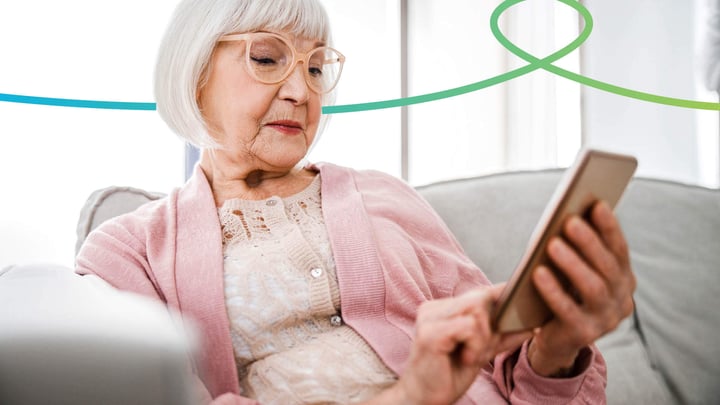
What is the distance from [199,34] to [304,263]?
44 centimetres

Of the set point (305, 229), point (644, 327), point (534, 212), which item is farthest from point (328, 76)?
point (644, 327)

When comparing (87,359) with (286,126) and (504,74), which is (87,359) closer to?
(286,126)

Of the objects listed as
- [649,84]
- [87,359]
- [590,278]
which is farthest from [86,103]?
[649,84]

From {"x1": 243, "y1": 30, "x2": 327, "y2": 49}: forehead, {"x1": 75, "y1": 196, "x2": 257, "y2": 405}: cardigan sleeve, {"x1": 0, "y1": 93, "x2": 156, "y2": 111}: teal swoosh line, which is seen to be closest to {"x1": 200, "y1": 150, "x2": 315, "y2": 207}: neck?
{"x1": 75, "y1": 196, "x2": 257, "y2": 405}: cardigan sleeve

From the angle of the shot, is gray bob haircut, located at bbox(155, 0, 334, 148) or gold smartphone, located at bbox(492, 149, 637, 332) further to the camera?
gray bob haircut, located at bbox(155, 0, 334, 148)

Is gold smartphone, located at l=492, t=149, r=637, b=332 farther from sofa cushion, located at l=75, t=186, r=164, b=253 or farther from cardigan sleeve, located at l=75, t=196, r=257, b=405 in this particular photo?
sofa cushion, located at l=75, t=186, r=164, b=253

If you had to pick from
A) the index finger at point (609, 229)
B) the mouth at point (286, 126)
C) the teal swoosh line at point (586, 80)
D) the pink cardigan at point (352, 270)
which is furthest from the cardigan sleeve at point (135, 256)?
the teal swoosh line at point (586, 80)

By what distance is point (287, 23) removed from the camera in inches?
44.3

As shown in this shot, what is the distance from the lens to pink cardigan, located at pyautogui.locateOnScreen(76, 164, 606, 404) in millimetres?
922

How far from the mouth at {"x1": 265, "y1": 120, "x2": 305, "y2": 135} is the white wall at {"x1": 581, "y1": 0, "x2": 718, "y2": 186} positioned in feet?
4.16

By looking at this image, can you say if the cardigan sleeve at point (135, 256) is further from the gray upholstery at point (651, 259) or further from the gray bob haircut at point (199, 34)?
the gray upholstery at point (651, 259)

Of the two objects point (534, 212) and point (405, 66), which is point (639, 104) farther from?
point (534, 212)

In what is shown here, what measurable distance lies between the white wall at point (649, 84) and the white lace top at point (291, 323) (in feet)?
4.45

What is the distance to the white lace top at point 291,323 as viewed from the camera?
0.91 meters
